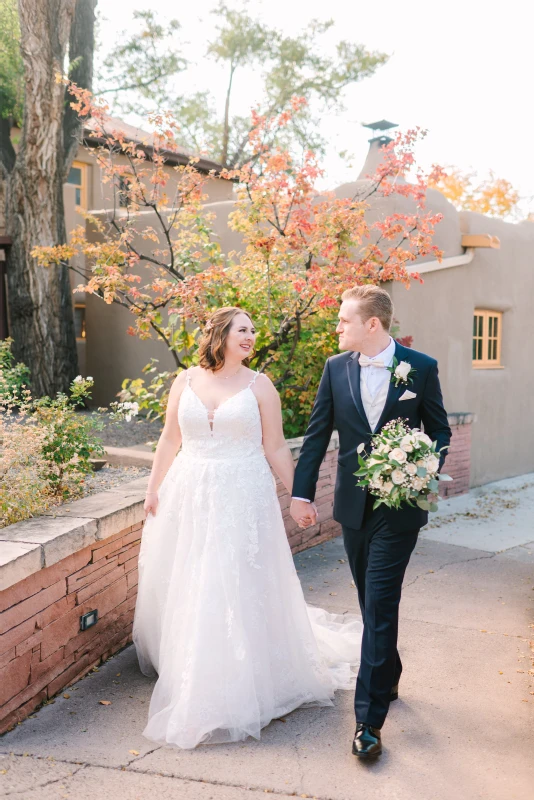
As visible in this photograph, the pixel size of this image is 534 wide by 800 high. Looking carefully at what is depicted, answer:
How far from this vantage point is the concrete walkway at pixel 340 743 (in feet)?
10.7

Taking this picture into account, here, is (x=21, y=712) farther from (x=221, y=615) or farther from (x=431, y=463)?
(x=431, y=463)

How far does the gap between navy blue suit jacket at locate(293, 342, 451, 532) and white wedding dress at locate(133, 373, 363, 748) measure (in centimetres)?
37

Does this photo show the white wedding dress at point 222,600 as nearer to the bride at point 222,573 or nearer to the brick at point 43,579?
the bride at point 222,573

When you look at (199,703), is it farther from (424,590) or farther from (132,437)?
(132,437)

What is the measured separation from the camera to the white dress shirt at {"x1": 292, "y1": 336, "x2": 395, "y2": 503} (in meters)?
3.80

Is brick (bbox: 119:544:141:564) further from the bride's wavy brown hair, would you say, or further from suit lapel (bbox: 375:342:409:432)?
suit lapel (bbox: 375:342:409:432)

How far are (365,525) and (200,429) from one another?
102cm

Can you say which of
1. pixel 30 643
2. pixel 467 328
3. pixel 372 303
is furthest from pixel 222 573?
pixel 467 328

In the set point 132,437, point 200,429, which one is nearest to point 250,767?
point 200,429

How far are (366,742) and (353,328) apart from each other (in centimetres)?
192

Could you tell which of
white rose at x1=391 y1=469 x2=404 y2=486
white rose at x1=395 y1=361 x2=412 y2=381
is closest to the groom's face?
white rose at x1=395 y1=361 x2=412 y2=381

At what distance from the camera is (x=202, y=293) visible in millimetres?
7219

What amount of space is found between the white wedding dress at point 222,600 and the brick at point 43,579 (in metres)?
0.35

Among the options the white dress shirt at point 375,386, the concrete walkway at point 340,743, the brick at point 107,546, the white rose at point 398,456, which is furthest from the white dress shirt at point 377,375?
the brick at point 107,546
